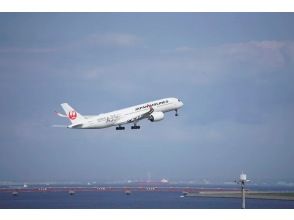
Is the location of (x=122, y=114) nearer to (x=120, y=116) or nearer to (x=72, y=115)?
(x=120, y=116)

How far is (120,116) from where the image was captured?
67375mm

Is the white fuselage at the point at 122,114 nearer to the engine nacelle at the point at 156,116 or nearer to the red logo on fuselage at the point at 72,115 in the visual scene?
the red logo on fuselage at the point at 72,115

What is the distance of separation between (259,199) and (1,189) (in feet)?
262

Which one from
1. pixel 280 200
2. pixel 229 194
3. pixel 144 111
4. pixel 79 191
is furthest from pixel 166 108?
pixel 79 191

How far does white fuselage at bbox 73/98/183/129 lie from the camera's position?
216 ft

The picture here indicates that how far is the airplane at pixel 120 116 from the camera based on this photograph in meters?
65.8

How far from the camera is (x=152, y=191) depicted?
186 metres

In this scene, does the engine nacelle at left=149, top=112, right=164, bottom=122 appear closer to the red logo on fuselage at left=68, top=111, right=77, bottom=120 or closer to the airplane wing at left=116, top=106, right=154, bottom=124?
the airplane wing at left=116, top=106, right=154, bottom=124

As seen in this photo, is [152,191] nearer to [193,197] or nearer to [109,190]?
[109,190]

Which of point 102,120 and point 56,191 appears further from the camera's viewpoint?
point 56,191

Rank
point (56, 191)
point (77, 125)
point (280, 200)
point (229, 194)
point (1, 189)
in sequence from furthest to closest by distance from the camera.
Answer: point (56, 191) → point (1, 189) → point (229, 194) → point (280, 200) → point (77, 125)

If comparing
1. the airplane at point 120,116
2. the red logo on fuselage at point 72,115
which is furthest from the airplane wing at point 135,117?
the red logo on fuselage at point 72,115

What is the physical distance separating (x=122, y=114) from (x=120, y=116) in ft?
1.27

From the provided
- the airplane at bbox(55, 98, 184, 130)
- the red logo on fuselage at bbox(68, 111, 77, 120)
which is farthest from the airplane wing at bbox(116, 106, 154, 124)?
the red logo on fuselage at bbox(68, 111, 77, 120)
